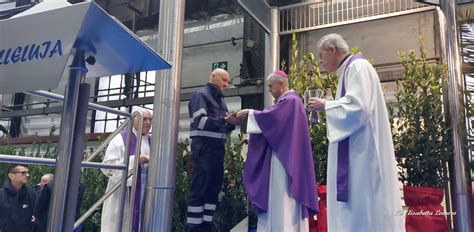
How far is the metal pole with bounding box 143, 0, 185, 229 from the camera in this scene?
130 inches

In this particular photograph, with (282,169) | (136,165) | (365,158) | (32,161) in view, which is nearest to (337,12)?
(282,169)

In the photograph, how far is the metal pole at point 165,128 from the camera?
3.31 metres

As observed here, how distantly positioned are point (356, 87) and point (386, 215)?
0.76 metres

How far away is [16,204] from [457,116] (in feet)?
16.1

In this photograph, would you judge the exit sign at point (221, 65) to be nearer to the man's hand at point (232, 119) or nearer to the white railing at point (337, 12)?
the white railing at point (337, 12)

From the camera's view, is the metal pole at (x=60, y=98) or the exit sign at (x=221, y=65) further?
the exit sign at (x=221, y=65)

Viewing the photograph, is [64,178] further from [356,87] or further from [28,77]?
[356,87]

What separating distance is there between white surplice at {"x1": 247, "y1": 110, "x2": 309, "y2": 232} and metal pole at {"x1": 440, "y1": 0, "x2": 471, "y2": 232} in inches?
61.8

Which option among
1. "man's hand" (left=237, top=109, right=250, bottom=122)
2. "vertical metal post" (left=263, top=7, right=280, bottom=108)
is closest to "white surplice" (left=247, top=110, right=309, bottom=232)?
"man's hand" (left=237, top=109, right=250, bottom=122)

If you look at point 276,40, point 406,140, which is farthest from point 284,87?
point 276,40

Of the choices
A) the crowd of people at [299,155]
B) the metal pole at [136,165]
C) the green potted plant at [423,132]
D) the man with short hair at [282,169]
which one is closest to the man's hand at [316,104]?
the crowd of people at [299,155]

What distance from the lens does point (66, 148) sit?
1.08 metres

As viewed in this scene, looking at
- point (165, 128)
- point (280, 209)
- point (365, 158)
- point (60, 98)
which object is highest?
point (165, 128)

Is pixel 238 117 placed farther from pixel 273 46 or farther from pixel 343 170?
pixel 273 46
